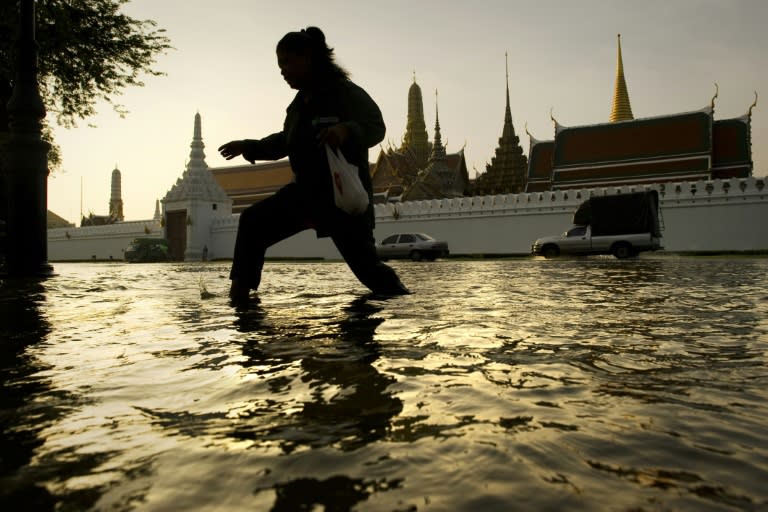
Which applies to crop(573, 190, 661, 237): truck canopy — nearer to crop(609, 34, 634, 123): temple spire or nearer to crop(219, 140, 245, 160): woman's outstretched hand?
crop(219, 140, 245, 160): woman's outstretched hand

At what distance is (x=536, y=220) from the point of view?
26.3 metres

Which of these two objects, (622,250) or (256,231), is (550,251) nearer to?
(622,250)

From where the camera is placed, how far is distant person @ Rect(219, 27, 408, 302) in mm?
3549

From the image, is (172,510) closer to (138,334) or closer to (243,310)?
(138,334)

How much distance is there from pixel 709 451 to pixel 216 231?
3625 cm

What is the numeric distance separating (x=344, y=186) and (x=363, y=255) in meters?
0.65

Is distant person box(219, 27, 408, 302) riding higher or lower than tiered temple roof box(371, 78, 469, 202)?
lower

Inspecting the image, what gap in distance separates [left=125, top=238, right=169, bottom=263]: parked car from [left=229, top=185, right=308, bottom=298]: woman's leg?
28675 millimetres

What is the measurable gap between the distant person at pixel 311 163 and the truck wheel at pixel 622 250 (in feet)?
52.7

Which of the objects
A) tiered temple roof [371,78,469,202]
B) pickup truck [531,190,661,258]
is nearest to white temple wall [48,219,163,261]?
tiered temple roof [371,78,469,202]

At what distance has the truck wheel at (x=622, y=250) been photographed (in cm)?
1816

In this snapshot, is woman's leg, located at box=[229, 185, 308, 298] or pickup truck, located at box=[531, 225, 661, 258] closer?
woman's leg, located at box=[229, 185, 308, 298]

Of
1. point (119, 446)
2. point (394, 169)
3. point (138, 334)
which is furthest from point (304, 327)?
point (394, 169)

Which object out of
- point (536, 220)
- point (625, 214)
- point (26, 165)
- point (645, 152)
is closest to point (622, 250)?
point (625, 214)
